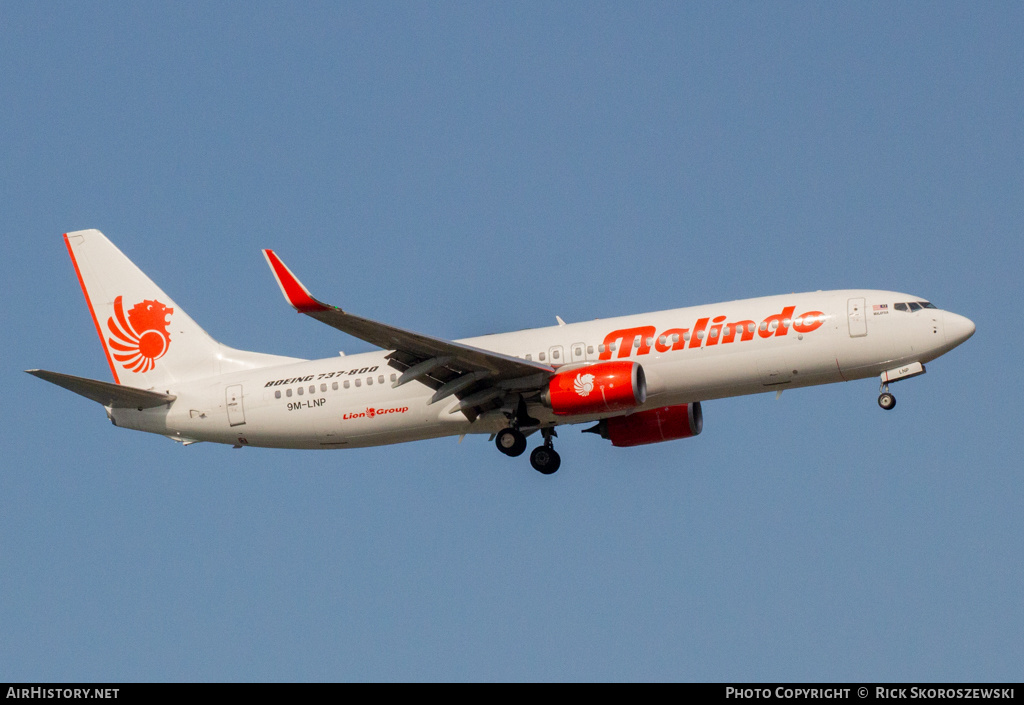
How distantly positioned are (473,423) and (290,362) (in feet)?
23.3

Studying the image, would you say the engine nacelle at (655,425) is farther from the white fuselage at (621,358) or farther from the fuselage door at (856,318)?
the fuselage door at (856,318)

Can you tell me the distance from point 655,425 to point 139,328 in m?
18.3

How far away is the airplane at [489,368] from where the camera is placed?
37.8m

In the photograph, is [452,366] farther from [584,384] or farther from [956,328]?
[956,328]

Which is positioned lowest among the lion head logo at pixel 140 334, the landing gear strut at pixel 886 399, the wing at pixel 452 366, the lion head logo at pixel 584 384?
the landing gear strut at pixel 886 399

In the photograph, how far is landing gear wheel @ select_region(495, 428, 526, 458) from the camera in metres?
40.4

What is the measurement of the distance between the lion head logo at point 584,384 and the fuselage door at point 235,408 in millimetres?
11590

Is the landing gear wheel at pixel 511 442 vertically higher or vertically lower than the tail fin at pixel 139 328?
lower

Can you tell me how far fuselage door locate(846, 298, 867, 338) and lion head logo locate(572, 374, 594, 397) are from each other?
7655 millimetres

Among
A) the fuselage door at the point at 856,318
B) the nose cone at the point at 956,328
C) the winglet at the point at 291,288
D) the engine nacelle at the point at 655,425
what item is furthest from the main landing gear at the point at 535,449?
the nose cone at the point at 956,328

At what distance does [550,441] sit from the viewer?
4250 cm
